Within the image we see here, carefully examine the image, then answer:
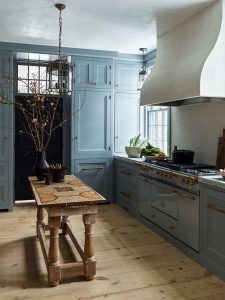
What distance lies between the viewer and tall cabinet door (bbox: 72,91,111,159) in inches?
206

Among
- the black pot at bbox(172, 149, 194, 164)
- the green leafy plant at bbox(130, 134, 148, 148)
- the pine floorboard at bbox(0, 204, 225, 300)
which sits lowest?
the pine floorboard at bbox(0, 204, 225, 300)

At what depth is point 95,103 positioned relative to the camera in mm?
5312

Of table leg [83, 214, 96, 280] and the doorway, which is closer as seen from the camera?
table leg [83, 214, 96, 280]

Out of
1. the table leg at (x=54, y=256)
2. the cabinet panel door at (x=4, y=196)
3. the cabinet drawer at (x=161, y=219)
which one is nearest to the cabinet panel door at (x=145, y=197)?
→ the cabinet drawer at (x=161, y=219)

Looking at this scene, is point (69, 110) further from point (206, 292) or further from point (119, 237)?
point (206, 292)

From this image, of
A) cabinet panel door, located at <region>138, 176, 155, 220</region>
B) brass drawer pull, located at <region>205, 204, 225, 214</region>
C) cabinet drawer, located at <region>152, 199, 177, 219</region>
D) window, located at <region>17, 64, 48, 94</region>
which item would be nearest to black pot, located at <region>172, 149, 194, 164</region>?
cabinet panel door, located at <region>138, 176, 155, 220</region>

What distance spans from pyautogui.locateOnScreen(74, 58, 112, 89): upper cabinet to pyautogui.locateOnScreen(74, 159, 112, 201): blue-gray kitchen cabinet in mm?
1268

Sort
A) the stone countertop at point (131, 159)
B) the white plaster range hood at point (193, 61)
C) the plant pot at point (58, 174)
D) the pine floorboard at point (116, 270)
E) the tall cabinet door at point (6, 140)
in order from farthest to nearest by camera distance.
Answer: the tall cabinet door at point (6, 140) → the stone countertop at point (131, 159) → the plant pot at point (58, 174) → the white plaster range hood at point (193, 61) → the pine floorboard at point (116, 270)

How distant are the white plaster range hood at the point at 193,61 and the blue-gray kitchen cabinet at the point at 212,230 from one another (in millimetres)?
1000

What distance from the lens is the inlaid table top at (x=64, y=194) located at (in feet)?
8.27

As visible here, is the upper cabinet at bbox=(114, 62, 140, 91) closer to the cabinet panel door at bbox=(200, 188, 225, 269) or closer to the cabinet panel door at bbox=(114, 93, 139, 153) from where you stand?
the cabinet panel door at bbox=(114, 93, 139, 153)

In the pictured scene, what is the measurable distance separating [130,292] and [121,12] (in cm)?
284

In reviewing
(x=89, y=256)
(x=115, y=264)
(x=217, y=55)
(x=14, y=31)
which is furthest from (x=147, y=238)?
(x=14, y=31)

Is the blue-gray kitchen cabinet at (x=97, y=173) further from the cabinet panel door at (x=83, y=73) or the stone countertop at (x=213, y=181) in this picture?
the stone countertop at (x=213, y=181)
